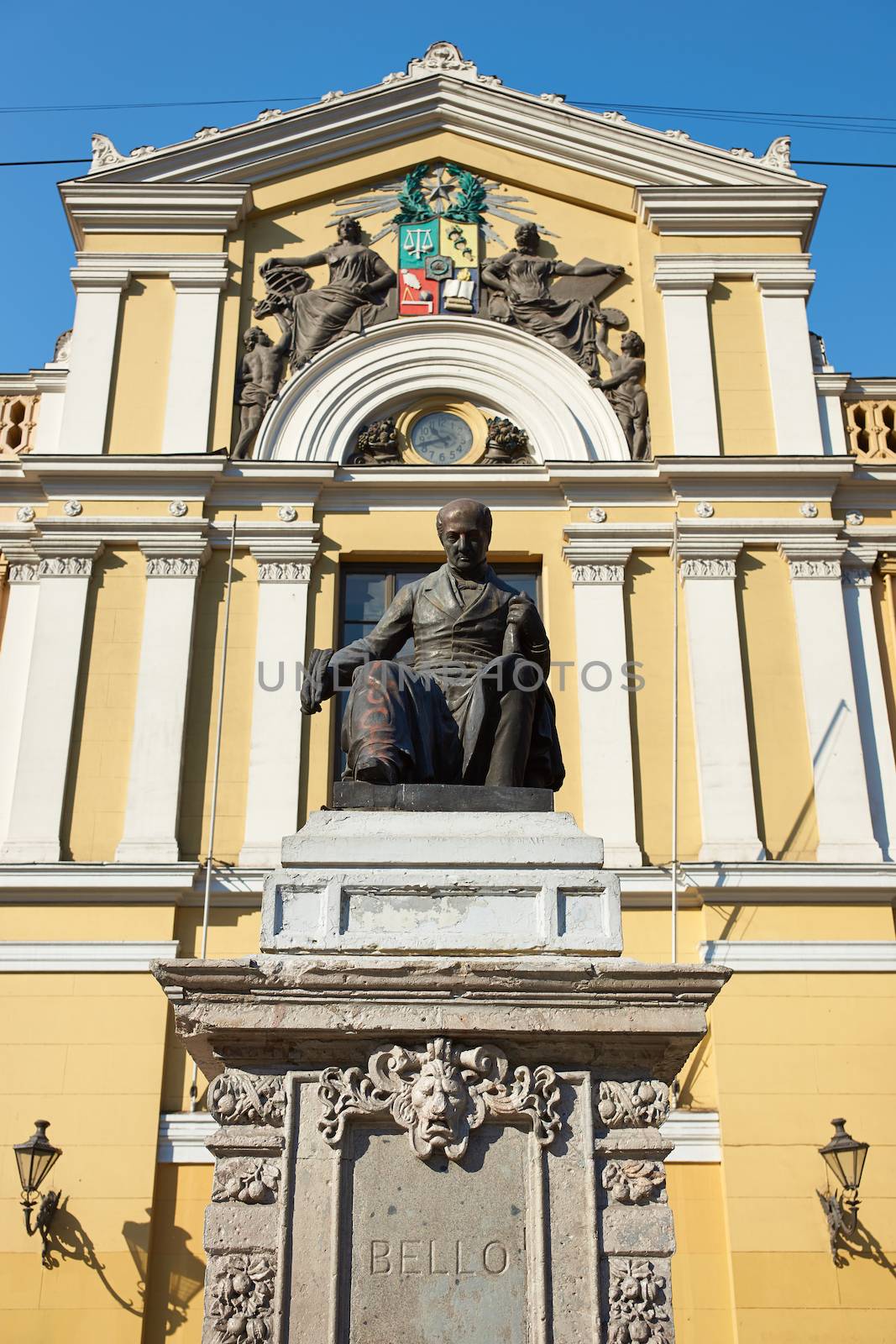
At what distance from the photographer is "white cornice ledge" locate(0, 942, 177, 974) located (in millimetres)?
13086

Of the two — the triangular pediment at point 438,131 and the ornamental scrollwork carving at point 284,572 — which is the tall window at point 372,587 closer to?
the ornamental scrollwork carving at point 284,572

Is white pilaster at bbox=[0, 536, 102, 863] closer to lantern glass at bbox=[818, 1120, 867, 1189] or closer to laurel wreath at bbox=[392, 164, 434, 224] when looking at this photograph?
laurel wreath at bbox=[392, 164, 434, 224]

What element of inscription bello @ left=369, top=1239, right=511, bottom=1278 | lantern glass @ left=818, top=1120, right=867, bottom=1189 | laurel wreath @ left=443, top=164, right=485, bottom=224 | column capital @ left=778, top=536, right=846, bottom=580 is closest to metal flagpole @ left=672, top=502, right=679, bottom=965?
column capital @ left=778, top=536, right=846, bottom=580

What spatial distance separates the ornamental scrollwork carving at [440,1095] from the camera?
6.07 metres

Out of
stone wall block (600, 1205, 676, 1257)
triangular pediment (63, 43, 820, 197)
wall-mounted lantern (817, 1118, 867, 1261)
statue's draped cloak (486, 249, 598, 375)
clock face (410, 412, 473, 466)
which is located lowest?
stone wall block (600, 1205, 676, 1257)

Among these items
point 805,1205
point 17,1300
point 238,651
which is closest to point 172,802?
point 238,651

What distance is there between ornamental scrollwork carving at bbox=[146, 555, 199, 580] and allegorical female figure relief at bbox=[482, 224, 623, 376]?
167 inches

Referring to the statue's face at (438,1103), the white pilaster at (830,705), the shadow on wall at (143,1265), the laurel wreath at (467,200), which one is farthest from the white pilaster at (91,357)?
the statue's face at (438,1103)

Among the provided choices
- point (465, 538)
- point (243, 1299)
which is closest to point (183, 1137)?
point (465, 538)

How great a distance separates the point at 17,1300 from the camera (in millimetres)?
11852

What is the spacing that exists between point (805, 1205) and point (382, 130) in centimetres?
1198

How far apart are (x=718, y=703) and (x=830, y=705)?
103cm

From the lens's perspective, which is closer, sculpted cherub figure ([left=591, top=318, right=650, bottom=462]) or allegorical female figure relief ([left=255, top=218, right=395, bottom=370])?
sculpted cherub figure ([left=591, top=318, right=650, bottom=462])

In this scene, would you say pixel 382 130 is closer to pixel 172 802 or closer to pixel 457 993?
pixel 172 802
